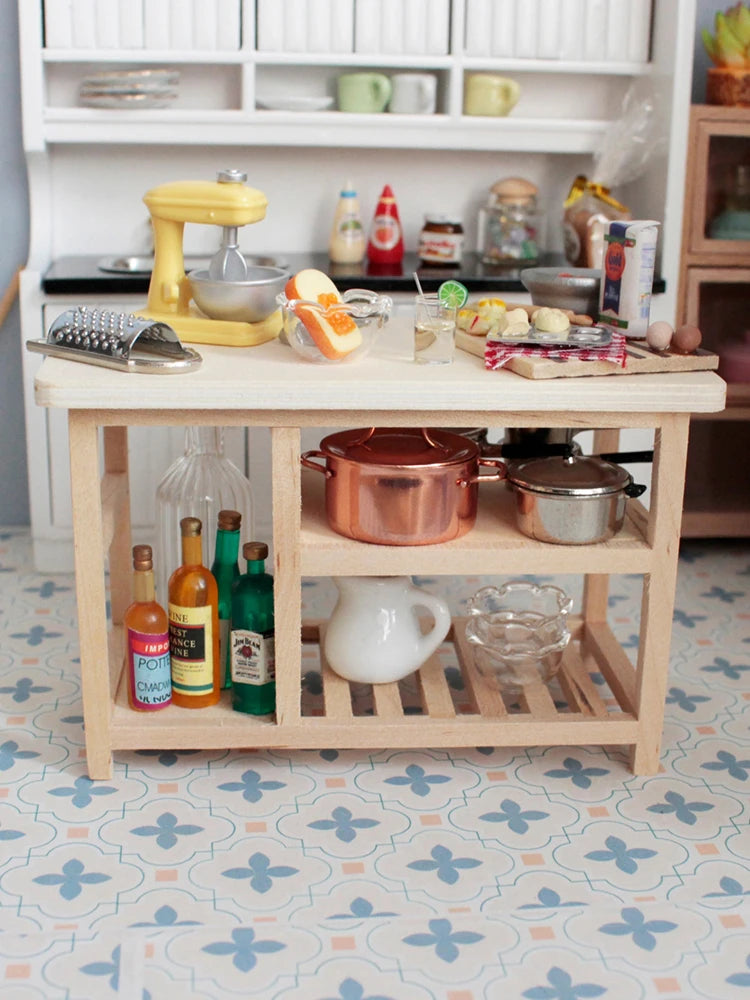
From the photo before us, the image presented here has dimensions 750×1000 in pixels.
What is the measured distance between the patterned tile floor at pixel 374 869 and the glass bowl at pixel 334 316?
0.83 meters

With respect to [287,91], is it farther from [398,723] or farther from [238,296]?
[398,723]

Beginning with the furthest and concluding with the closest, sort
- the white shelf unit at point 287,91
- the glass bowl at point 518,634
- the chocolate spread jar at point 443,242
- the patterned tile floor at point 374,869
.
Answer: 1. the chocolate spread jar at point 443,242
2. the white shelf unit at point 287,91
3. the glass bowl at point 518,634
4. the patterned tile floor at point 374,869

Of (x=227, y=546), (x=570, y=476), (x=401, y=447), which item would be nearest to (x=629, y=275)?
(x=570, y=476)

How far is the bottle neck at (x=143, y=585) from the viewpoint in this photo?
2354mm

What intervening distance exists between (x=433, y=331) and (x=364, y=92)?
154cm

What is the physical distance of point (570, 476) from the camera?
7.65 ft

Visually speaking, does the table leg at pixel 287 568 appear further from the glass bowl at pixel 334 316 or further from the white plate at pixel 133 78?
the white plate at pixel 133 78

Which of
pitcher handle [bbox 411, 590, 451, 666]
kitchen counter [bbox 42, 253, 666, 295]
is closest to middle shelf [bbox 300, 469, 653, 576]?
pitcher handle [bbox 411, 590, 451, 666]

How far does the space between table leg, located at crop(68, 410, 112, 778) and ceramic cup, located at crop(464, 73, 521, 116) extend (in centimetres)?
191

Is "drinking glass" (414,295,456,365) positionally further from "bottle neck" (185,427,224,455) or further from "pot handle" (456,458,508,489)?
"bottle neck" (185,427,224,455)

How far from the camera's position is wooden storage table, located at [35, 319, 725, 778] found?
2.12 metres

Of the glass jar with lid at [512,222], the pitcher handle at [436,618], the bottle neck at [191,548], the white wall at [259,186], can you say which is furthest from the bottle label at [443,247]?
the bottle neck at [191,548]

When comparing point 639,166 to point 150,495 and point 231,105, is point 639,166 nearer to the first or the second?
point 231,105

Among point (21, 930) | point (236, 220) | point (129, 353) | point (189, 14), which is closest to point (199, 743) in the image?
A: point (21, 930)
